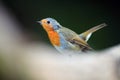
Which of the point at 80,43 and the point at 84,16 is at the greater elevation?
the point at 84,16

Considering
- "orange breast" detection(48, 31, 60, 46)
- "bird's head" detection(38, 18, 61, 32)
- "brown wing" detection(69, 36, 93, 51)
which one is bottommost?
"brown wing" detection(69, 36, 93, 51)

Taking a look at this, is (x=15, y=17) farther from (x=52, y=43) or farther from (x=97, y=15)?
(x=97, y=15)

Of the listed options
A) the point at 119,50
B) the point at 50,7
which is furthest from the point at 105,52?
the point at 50,7

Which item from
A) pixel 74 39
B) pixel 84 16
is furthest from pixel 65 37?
pixel 84 16

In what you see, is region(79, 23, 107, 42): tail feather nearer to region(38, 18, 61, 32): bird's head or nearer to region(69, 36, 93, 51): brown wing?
region(69, 36, 93, 51): brown wing

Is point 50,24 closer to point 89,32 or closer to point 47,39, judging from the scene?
point 47,39

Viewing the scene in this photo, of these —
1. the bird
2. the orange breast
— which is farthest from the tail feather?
the orange breast
